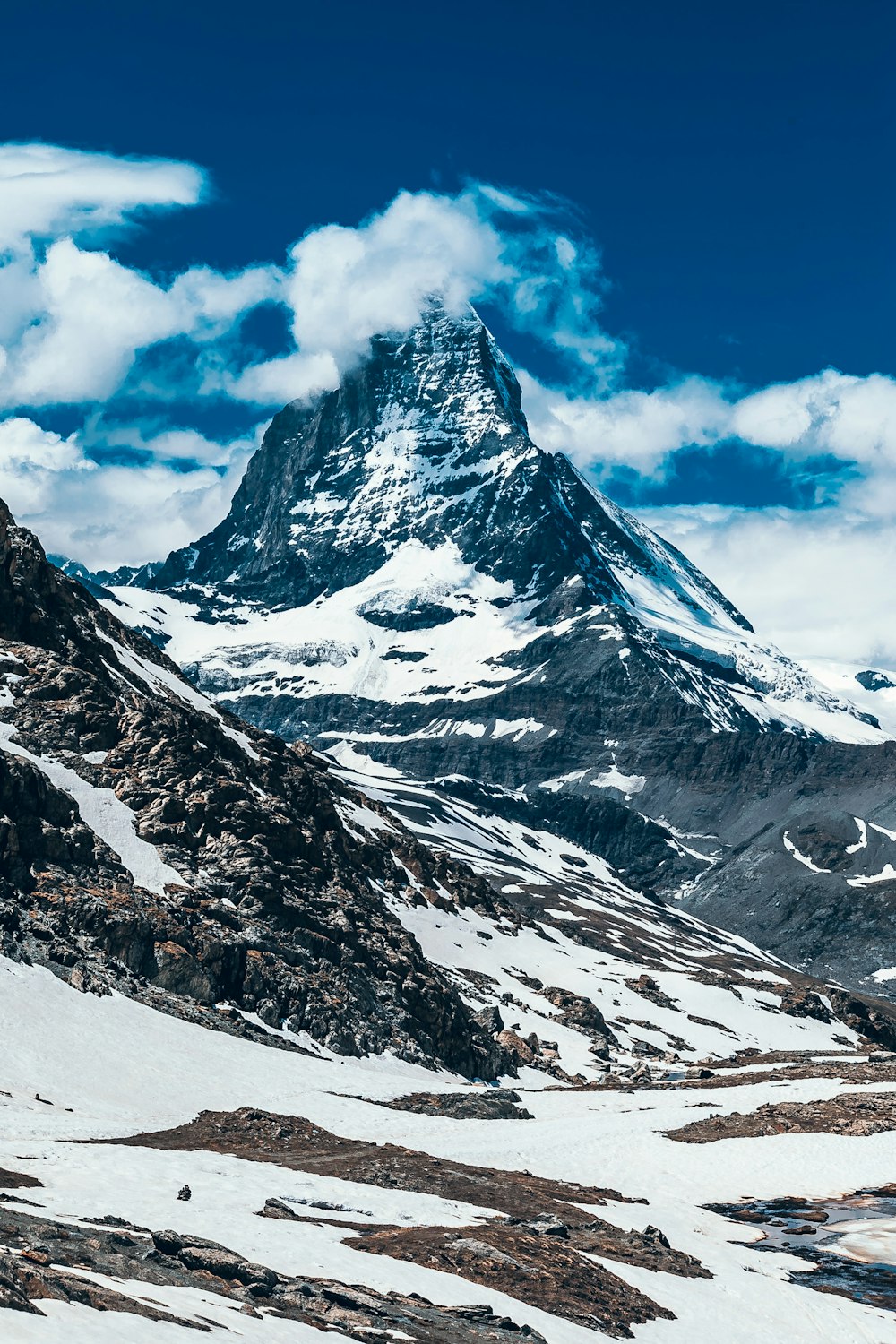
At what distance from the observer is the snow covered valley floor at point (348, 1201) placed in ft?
97.8

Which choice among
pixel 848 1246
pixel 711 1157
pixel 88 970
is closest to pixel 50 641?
pixel 88 970

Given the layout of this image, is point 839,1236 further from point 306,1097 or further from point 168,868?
point 168,868

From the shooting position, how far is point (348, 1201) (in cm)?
4388

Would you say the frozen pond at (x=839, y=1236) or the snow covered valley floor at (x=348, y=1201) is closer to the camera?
the snow covered valley floor at (x=348, y=1201)

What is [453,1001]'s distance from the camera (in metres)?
99.9

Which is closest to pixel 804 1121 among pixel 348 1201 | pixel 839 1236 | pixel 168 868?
pixel 839 1236

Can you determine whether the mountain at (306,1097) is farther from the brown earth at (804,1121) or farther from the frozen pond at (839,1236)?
the brown earth at (804,1121)

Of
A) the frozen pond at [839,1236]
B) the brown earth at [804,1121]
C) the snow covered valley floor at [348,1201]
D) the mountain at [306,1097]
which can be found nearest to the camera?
the snow covered valley floor at [348,1201]

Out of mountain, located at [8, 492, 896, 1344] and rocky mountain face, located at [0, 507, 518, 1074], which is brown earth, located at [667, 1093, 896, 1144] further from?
rocky mountain face, located at [0, 507, 518, 1074]

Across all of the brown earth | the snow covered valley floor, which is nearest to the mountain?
the snow covered valley floor

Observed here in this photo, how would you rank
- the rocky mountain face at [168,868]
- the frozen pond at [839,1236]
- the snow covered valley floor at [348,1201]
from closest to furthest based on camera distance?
the snow covered valley floor at [348,1201] → the frozen pond at [839,1236] → the rocky mountain face at [168,868]

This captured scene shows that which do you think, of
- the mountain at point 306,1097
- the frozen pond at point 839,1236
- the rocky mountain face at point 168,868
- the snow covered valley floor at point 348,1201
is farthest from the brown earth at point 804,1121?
the rocky mountain face at point 168,868

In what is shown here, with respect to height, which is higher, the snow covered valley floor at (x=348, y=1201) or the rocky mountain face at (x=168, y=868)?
the rocky mountain face at (x=168, y=868)

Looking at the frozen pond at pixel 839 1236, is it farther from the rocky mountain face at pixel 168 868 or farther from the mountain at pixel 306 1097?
the rocky mountain face at pixel 168 868
